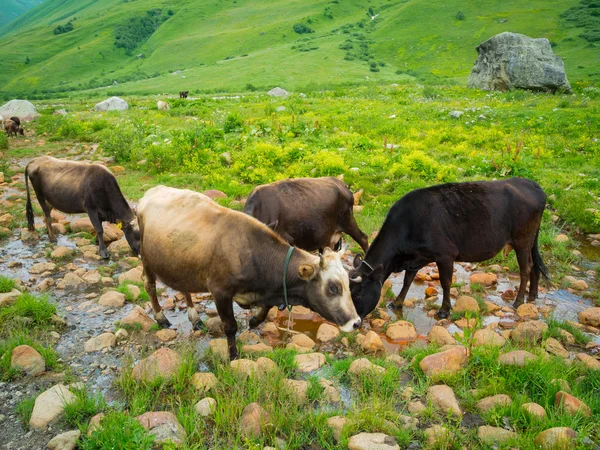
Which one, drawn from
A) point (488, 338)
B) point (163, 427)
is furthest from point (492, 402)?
point (163, 427)

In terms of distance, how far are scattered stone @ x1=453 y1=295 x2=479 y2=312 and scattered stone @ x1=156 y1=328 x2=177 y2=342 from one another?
15.9ft

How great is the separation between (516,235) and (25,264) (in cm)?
995

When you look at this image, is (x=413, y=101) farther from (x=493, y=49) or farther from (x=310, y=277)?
(x=310, y=277)

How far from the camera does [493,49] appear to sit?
34250 mm

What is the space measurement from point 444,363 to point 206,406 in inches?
118

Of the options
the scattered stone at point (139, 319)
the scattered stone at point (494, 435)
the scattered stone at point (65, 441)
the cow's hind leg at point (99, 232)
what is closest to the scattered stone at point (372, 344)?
the scattered stone at point (494, 435)

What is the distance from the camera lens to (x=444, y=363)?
559cm

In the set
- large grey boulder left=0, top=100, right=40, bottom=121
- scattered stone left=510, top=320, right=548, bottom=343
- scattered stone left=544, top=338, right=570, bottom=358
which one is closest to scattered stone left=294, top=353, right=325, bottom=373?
scattered stone left=510, top=320, right=548, bottom=343

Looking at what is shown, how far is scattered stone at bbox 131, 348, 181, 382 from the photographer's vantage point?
17.5 feet

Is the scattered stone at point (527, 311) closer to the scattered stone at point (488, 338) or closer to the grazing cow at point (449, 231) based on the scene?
the grazing cow at point (449, 231)

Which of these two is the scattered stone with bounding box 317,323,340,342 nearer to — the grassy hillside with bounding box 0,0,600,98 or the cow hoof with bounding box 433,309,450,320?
the cow hoof with bounding box 433,309,450,320

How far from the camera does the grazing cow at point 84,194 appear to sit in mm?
10195

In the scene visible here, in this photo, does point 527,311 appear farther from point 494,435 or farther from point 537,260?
point 494,435

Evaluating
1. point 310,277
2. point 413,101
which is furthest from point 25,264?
point 413,101
